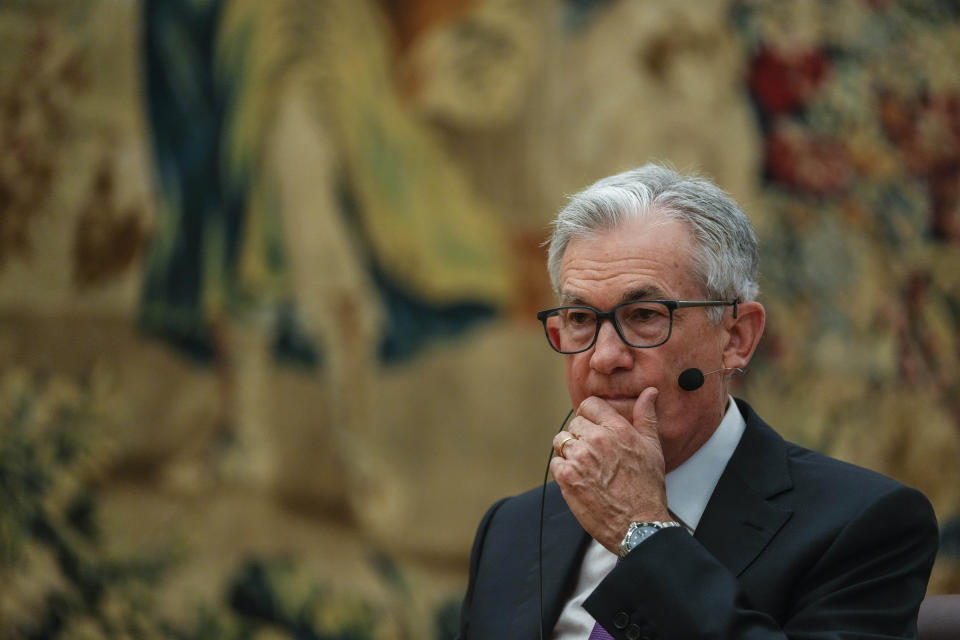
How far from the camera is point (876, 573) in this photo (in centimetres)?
225

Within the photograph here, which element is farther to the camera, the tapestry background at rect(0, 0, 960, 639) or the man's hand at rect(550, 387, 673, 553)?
the tapestry background at rect(0, 0, 960, 639)

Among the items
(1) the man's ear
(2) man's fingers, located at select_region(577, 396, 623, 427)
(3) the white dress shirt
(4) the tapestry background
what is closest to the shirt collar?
(3) the white dress shirt

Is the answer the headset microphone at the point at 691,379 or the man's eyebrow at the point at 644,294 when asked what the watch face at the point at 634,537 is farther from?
the man's eyebrow at the point at 644,294

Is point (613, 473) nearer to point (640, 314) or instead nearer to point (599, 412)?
point (599, 412)

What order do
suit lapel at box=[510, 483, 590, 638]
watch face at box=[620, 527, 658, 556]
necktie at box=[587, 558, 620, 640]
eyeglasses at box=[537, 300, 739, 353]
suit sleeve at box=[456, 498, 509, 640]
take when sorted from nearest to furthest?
1. watch face at box=[620, 527, 658, 556]
2. necktie at box=[587, 558, 620, 640]
3. eyeglasses at box=[537, 300, 739, 353]
4. suit lapel at box=[510, 483, 590, 638]
5. suit sleeve at box=[456, 498, 509, 640]

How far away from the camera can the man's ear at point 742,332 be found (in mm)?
2600

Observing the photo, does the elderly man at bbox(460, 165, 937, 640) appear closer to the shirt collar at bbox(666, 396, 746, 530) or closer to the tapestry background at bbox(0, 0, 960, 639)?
the shirt collar at bbox(666, 396, 746, 530)

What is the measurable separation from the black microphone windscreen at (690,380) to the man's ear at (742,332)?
0.13 m

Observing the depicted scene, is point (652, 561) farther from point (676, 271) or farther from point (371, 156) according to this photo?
point (371, 156)

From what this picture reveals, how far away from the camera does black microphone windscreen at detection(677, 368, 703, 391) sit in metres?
2.48

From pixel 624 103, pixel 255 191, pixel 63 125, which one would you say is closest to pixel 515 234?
pixel 624 103

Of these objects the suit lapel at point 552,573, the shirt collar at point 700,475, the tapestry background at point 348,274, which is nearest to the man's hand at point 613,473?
the shirt collar at point 700,475

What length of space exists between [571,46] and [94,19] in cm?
303

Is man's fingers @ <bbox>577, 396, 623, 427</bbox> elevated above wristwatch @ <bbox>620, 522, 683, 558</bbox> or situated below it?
above
